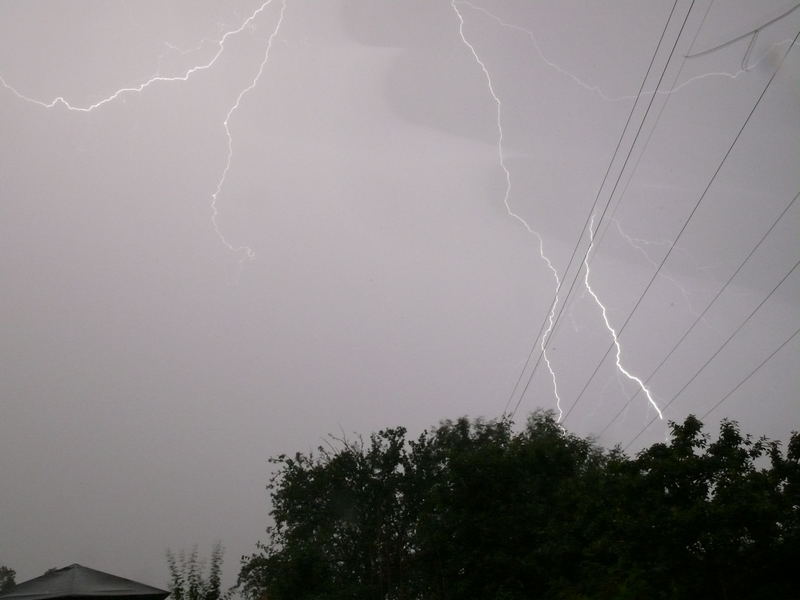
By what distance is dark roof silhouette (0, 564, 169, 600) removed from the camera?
10172 mm

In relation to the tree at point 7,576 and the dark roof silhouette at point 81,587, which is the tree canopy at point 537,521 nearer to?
the dark roof silhouette at point 81,587

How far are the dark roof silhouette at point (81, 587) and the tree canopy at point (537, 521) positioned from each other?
14.4ft

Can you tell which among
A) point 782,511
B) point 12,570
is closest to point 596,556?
point 782,511

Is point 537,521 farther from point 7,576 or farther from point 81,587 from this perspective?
point 7,576

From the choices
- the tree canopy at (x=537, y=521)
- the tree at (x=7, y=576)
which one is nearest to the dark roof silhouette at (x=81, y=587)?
the tree canopy at (x=537, y=521)

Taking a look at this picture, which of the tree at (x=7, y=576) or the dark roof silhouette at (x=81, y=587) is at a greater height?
the tree at (x=7, y=576)

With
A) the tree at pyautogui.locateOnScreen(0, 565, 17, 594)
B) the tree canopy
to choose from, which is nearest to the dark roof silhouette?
the tree canopy

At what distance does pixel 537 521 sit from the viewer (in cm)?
1380

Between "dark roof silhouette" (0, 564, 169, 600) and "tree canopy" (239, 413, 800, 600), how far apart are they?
14.4ft

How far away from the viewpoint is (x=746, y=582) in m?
9.16

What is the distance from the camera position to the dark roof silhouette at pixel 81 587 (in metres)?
10.2

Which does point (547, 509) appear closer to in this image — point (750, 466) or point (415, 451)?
point (750, 466)

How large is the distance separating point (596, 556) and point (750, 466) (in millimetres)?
3156

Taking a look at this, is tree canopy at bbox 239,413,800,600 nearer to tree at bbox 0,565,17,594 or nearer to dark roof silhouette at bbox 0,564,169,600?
dark roof silhouette at bbox 0,564,169,600
